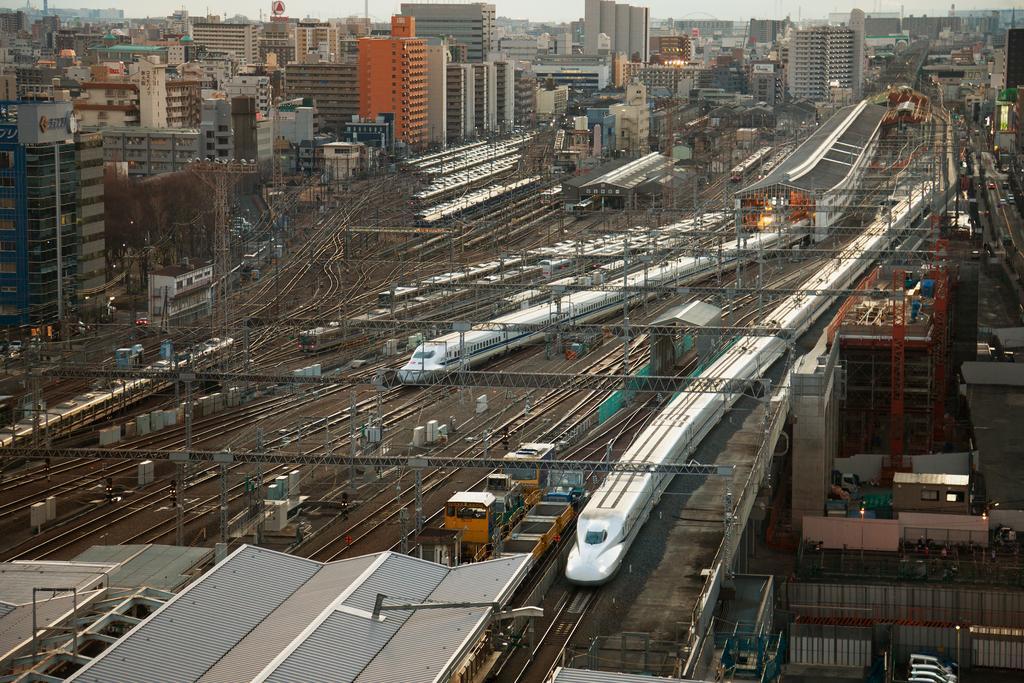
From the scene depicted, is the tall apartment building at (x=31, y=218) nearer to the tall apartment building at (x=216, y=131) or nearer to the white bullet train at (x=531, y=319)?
the white bullet train at (x=531, y=319)

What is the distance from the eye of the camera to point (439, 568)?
8.97 meters

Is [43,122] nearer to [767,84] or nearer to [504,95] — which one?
[504,95]

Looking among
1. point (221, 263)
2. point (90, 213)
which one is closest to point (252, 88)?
point (90, 213)

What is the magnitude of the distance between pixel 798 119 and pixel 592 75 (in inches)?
753

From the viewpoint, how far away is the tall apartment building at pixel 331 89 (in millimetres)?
44344

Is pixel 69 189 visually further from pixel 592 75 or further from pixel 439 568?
pixel 592 75

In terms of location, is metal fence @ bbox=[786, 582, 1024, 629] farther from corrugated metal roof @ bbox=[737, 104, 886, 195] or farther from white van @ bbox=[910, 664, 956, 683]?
corrugated metal roof @ bbox=[737, 104, 886, 195]

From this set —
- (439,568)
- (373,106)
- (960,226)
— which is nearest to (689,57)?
(373,106)

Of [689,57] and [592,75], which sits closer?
[592,75]

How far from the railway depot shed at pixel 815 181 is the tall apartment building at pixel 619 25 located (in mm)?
50170

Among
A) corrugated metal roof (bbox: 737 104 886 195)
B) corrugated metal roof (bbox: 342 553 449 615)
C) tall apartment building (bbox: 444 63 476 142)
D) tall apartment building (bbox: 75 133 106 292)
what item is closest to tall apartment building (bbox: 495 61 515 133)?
tall apartment building (bbox: 444 63 476 142)

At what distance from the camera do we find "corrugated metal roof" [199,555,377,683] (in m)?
7.39

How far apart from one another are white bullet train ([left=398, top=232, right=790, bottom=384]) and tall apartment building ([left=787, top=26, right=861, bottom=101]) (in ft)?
149

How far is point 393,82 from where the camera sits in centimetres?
4300
